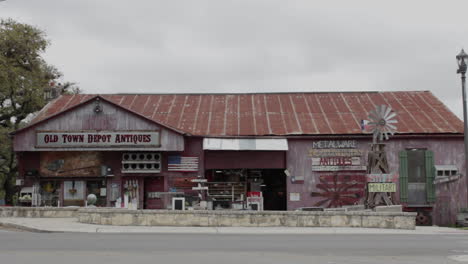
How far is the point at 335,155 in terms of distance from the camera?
2694 cm

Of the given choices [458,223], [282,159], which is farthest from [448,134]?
[282,159]

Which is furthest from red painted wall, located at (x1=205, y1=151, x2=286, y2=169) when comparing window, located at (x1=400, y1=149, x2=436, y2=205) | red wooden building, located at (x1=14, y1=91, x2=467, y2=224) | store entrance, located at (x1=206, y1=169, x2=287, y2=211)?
window, located at (x1=400, y1=149, x2=436, y2=205)

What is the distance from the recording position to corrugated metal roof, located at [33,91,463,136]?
1078 inches

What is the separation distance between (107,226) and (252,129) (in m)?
11.1

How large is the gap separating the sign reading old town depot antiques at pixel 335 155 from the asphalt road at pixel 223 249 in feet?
→ 38.7

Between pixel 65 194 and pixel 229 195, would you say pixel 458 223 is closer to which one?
pixel 229 195

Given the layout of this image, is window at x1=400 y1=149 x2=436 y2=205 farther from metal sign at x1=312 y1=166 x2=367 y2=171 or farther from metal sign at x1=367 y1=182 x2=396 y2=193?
metal sign at x1=367 y1=182 x2=396 y2=193

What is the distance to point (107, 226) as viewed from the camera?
Answer: 1834 cm

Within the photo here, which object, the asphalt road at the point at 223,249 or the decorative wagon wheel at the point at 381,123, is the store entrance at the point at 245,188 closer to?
the decorative wagon wheel at the point at 381,123

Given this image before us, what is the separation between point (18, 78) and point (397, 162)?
2403cm

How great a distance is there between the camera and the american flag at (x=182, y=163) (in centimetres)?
2662

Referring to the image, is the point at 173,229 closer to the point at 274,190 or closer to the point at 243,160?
the point at 243,160

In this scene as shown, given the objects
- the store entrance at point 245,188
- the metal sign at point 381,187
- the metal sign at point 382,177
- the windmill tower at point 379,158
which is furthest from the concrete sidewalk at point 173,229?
the store entrance at point 245,188

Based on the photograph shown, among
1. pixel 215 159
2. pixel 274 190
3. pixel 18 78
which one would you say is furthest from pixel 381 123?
pixel 18 78
